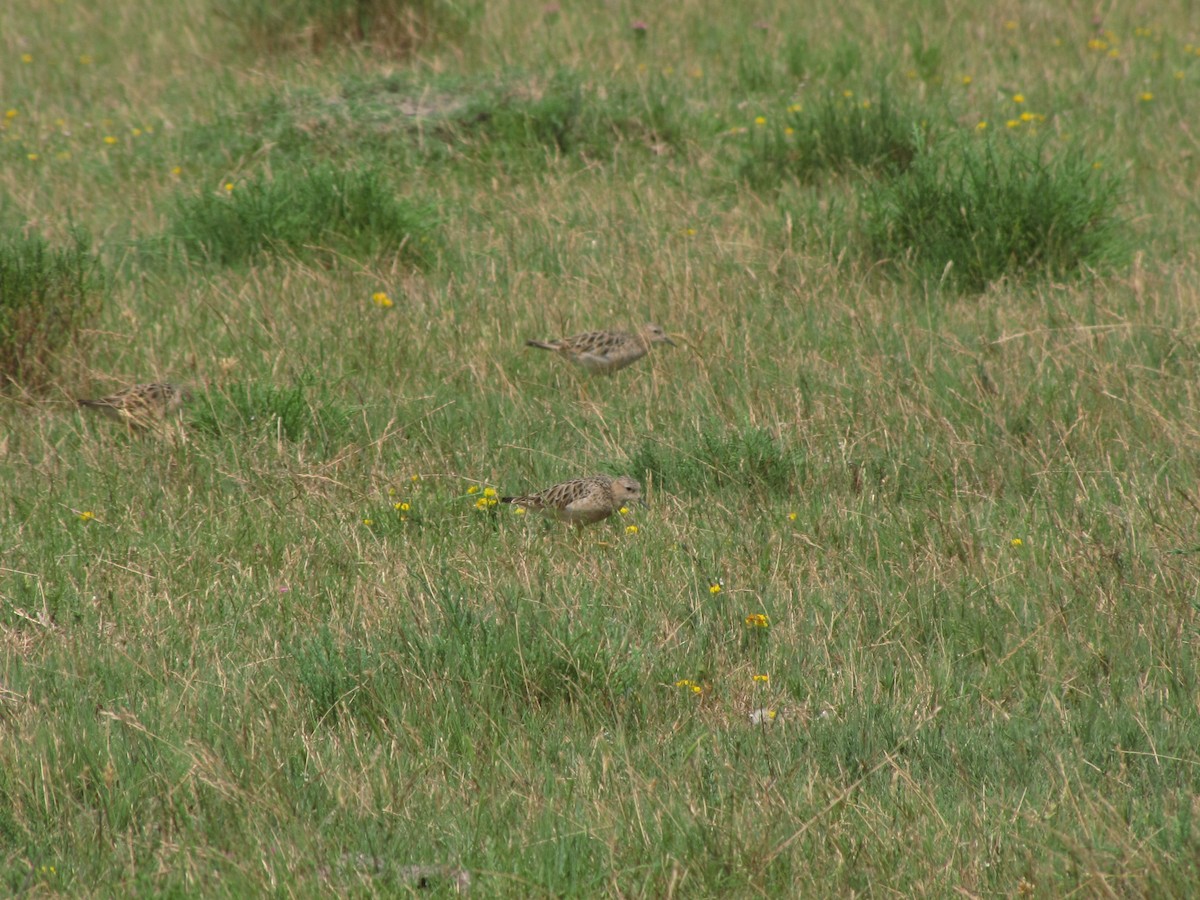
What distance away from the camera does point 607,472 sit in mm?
6664

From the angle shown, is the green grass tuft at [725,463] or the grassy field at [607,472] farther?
the green grass tuft at [725,463]

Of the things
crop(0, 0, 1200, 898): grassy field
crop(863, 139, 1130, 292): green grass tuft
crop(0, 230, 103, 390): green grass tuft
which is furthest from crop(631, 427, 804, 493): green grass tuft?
crop(0, 230, 103, 390): green grass tuft

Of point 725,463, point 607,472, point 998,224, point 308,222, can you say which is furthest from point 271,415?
point 998,224

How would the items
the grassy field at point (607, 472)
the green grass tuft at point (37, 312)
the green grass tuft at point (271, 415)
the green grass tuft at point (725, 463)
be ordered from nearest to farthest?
the grassy field at point (607, 472) < the green grass tuft at point (725, 463) < the green grass tuft at point (271, 415) < the green grass tuft at point (37, 312)

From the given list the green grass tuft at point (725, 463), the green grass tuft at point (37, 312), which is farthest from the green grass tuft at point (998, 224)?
the green grass tuft at point (37, 312)

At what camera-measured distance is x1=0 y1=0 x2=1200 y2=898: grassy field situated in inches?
155

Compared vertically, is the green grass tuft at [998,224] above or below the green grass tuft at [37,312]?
below

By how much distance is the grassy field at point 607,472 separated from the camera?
155 inches

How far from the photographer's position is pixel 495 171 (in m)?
10.6

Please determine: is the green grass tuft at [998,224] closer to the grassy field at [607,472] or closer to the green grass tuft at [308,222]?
the grassy field at [607,472]

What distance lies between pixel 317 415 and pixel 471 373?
92 centimetres

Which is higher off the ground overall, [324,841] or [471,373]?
[324,841]

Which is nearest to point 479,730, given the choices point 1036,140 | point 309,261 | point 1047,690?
point 1047,690

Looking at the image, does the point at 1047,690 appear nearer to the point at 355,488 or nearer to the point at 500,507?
the point at 500,507
